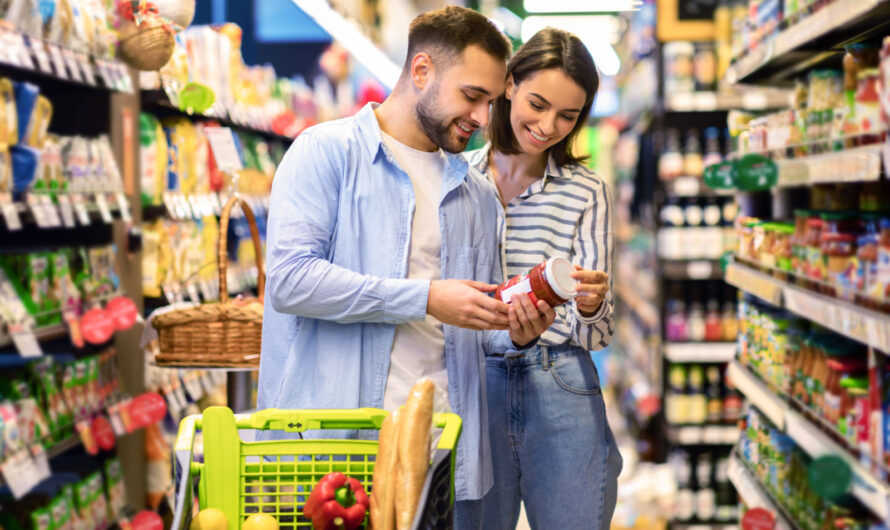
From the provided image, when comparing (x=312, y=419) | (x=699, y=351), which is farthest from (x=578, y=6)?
(x=312, y=419)

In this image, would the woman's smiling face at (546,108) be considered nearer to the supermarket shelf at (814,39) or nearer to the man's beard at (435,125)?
the man's beard at (435,125)

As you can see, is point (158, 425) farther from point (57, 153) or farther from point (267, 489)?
point (267, 489)

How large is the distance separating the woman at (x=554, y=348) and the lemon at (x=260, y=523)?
0.89 metres

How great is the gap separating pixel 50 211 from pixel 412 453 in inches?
75.7

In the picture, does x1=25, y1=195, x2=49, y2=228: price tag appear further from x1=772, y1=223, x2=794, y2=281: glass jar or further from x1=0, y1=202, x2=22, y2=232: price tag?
x1=772, y1=223, x2=794, y2=281: glass jar

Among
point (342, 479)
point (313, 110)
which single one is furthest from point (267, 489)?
point (313, 110)

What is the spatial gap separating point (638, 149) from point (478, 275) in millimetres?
4874

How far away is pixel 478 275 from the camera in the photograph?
7.10 ft

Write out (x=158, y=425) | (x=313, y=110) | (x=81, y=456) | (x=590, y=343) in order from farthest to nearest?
(x=313, y=110) → (x=158, y=425) → (x=81, y=456) → (x=590, y=343)

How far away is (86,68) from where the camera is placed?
325cm

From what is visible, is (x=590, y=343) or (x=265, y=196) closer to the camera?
(x=590, y=343)

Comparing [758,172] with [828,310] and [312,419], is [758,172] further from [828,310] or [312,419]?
[312,419]

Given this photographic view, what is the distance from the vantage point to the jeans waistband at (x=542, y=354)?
7.77 ft

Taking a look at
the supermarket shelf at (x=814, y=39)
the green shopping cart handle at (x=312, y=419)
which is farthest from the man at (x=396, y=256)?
the supermarket shelf at (x=814, y=39)
